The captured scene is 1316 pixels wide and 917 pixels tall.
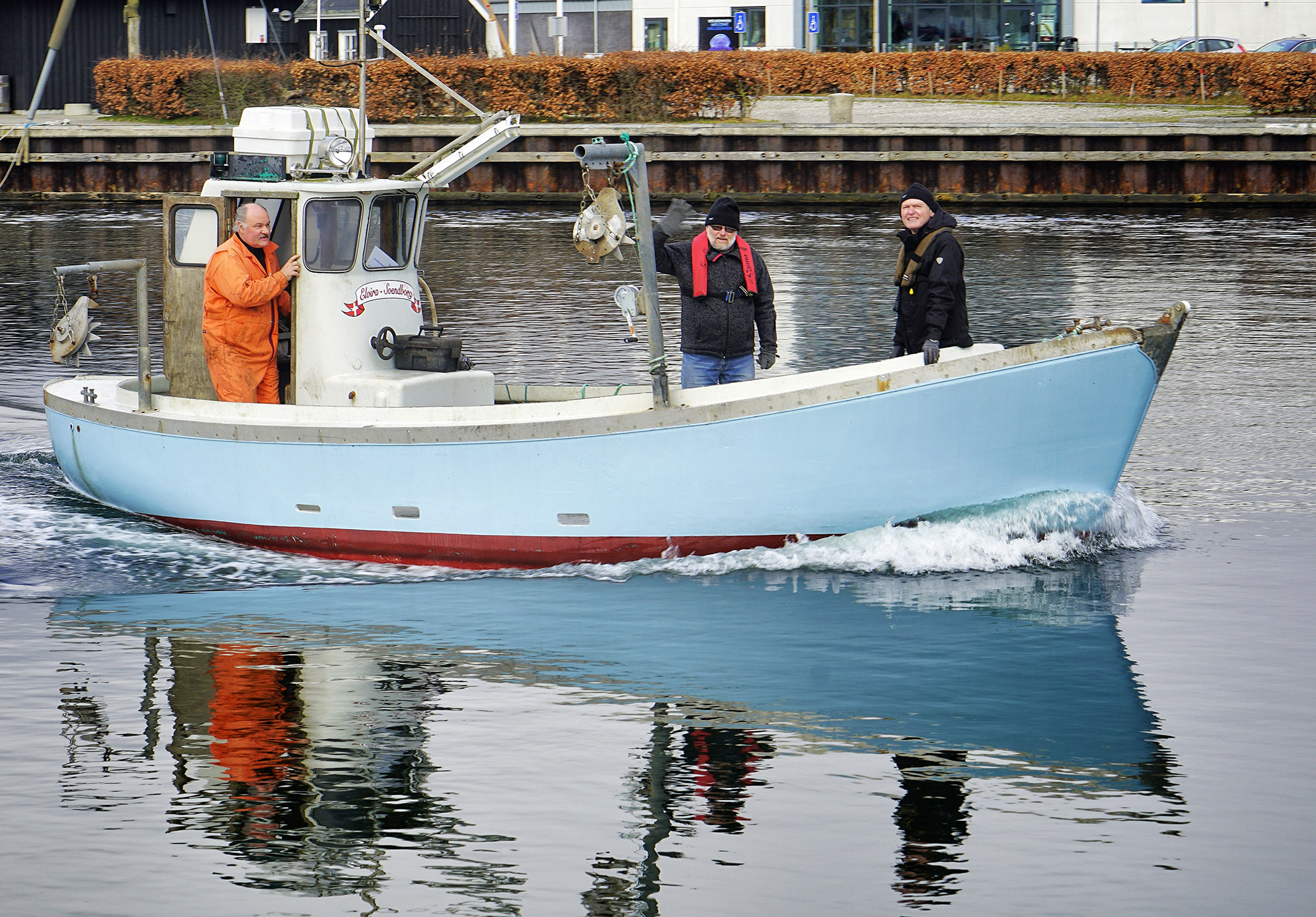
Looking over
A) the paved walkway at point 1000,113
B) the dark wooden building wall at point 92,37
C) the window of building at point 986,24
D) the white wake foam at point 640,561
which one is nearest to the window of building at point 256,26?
the dark wooden building wall at point 92,37

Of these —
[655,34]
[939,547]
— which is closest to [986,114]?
[655,34]

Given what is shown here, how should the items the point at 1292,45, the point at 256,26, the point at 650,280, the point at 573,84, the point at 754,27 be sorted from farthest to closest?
the point at 754,27 < the point at 1292,45 < the point at 256,26 < the point at 573,84 < the point at 650,280

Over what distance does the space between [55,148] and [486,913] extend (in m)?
30.9

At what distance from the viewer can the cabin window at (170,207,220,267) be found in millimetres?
9594

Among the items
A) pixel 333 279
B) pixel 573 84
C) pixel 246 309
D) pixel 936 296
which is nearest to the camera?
pixel 936 296

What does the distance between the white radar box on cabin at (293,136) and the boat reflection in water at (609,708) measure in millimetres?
2479

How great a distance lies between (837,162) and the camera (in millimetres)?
30750

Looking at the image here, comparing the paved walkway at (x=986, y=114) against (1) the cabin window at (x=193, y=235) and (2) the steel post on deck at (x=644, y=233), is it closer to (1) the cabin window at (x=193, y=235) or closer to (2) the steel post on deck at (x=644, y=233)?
(1) the cabin window at (x=193, y=235)

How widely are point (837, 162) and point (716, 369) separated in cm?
2228

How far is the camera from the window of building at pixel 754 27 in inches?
2125

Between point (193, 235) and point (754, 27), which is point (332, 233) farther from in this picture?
point (754, 27)

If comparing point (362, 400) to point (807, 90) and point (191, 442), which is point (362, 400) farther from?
point (807, 90)

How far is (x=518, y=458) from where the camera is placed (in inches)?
342

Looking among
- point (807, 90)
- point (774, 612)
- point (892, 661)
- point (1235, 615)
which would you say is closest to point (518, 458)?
point (774, 612)
